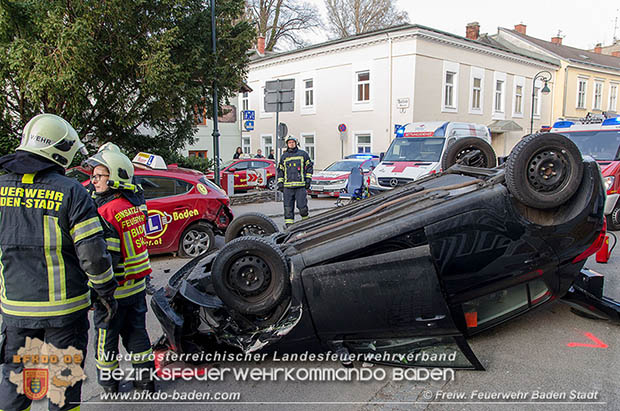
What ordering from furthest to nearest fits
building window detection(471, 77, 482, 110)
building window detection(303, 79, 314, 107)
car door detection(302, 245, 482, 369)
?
1. building window detection(303, 79, 314, 107)
2. building window detection(471, 77, 482, 110)
3. car door detection(302, 245, 482, 369)

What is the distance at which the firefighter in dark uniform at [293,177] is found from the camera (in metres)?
8.67

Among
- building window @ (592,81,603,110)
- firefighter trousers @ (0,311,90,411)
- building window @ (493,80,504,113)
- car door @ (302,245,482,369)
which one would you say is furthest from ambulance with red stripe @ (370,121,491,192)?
building window @ (592,81,603,110)

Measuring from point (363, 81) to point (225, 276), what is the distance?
21073 millimetres

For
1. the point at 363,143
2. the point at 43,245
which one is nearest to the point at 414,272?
the point at 43,245

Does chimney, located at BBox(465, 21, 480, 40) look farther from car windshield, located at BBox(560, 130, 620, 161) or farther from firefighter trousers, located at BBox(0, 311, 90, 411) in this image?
firefighter trousers, located at BBox(0, 311, 90, 411)

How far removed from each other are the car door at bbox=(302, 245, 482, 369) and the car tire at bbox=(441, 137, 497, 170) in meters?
2.37

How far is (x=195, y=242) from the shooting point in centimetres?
724

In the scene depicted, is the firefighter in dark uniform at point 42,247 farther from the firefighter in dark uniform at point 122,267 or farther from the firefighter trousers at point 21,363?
the firefighter in dark uniform at point 122,267

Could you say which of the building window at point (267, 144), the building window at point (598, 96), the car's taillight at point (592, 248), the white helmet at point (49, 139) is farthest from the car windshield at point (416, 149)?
the building window at point (598, 96)

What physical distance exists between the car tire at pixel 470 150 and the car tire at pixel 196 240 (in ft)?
13.2

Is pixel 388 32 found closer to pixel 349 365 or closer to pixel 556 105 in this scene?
pixel 556 105

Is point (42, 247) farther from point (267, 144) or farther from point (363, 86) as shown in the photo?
point (267, 144)

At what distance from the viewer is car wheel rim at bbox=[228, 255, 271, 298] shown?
331 cm

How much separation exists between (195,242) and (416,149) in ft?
22.1
